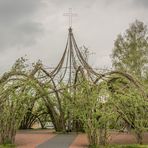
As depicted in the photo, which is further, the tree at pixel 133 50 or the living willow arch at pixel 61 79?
the tree at pixel 133 50

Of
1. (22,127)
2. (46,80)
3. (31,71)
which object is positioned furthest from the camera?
(22,127)

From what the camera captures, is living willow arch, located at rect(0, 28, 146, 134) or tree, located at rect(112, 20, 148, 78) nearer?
living willow arch, located at rect(0, 28, 146, 134)

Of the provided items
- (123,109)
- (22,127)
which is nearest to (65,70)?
(22,127)

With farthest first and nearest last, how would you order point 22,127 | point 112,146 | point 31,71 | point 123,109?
point 22,127 → point 31,71 → point 123,109 → point 112,146

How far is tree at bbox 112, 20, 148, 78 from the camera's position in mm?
42781

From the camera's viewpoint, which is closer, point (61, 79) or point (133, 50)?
point (61, 79)

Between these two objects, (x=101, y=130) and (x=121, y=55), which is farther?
(x=121, y=55)

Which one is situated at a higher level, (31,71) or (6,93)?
(31,71)

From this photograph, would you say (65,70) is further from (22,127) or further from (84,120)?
(84,120)

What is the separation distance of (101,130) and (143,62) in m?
24.1

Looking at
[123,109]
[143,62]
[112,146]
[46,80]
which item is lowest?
[112,146]

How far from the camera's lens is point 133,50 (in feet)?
144

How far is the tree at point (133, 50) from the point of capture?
1684 inches

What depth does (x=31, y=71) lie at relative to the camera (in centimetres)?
2488
